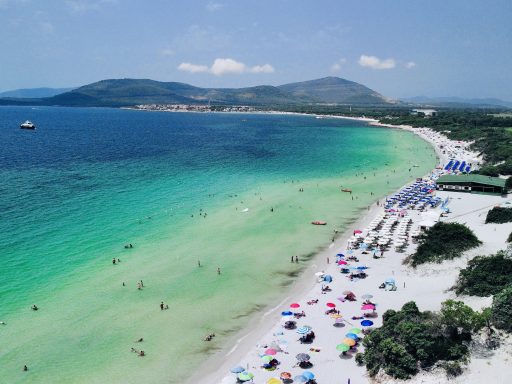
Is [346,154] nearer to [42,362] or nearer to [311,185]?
[311,185]

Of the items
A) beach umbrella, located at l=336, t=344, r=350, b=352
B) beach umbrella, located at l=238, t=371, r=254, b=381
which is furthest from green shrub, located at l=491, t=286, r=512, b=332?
beach umbrella, located at l=238, t=371, r=254, b=381

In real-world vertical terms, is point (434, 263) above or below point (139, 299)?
above

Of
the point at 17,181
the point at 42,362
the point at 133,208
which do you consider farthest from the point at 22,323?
the point at 17,181

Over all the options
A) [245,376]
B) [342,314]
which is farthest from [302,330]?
[245,376]

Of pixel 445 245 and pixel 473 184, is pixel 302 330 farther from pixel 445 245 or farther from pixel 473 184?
pixel 473 184


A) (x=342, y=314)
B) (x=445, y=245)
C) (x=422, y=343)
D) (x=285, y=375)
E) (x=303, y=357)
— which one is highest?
(x=445, y=245)

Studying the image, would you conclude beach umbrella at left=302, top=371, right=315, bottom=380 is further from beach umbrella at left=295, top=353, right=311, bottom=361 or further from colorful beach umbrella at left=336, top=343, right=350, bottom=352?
colorful beach umbrella at left=336, top=343, right=350, bottom=352
